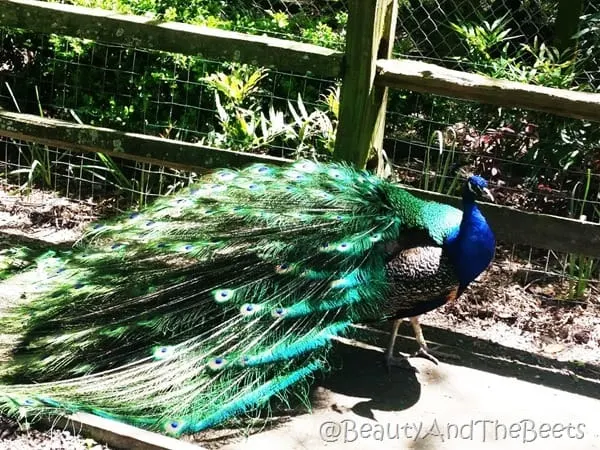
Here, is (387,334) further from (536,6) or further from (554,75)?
(536,6)

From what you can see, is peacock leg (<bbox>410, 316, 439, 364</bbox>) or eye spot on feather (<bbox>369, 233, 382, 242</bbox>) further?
peacock leg (<bbox>410, 316, 439, 364</bbox>)

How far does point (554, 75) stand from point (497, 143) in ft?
1.85

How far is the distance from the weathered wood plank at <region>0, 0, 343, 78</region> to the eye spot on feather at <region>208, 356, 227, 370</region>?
1644 mm

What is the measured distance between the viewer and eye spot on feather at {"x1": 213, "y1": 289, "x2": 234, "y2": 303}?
12.3 feet

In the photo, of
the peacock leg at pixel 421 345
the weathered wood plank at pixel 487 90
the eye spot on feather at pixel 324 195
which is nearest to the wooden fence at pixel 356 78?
the weathered wood plank at pixel 487 90

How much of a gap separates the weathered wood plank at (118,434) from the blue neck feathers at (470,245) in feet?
4.75

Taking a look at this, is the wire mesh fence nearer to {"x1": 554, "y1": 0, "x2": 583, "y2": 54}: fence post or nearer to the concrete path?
{"x1": 554, "y1": 0, "x2": 583, "y2": 54}: fence post

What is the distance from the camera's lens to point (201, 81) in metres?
6.08

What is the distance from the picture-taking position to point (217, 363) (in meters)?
3.56

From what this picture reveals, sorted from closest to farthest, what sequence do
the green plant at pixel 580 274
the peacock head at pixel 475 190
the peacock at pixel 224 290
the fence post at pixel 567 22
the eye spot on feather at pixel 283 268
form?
the peacock at pixel 224 290
the eye spot on feather at pixel 283 268
the peacock head at pixel 475 190
the green plant at pixel 580 274
the fence post at pixel 567 22

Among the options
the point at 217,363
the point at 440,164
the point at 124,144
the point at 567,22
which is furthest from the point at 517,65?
the point at 217,363

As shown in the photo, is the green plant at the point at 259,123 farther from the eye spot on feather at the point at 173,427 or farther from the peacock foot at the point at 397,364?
the eye spot on feather at the point at 173,427

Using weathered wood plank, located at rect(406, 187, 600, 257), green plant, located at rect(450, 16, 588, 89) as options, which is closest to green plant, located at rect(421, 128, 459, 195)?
green plant, located at rect(450, 16, 588, 89)

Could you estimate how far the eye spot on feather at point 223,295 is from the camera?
3.75 metres
